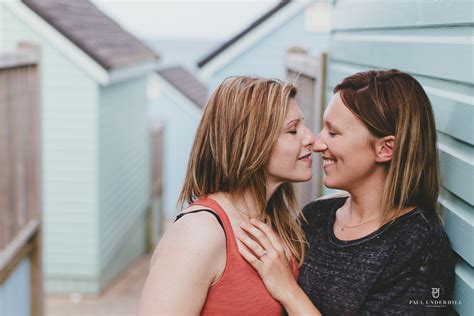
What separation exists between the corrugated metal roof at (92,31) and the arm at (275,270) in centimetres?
929

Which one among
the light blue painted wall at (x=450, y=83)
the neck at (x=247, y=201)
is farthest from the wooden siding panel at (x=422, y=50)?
the neck at (x=247, y=201)

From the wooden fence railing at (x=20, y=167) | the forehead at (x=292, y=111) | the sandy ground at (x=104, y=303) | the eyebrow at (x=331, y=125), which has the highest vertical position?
the forehead at (x=292, y=111)

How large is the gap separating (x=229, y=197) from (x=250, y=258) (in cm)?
30

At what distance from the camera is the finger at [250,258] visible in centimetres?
258

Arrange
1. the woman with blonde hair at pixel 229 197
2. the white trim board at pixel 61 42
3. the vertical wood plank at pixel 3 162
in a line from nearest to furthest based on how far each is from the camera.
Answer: the woman with blonde hair at pixel 229 197 < the vertical wood plank at pixel 3 162 < the white trim board at pixel 61 42

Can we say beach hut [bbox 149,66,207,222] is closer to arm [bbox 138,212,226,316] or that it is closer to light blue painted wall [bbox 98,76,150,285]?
light blue painted wall [bbox 98,76,150,285]

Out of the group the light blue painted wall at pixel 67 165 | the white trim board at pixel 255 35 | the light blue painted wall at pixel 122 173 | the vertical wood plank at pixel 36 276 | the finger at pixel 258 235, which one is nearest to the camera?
the finger at pixel 258 235

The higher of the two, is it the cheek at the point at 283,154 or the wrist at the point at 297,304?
the cheek at the point at 283,154

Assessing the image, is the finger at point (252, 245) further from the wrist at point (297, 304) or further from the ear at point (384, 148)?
the ear at point (384, 148)

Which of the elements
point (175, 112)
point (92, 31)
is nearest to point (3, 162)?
point (92, 31)

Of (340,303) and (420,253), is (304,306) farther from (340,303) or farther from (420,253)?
(420,253)

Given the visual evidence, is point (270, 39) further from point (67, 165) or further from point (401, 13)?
point (401, 13)

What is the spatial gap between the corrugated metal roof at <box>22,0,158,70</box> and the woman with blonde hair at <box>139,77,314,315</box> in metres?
9.14

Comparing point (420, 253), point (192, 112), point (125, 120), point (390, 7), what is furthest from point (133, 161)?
point (420, 253)
